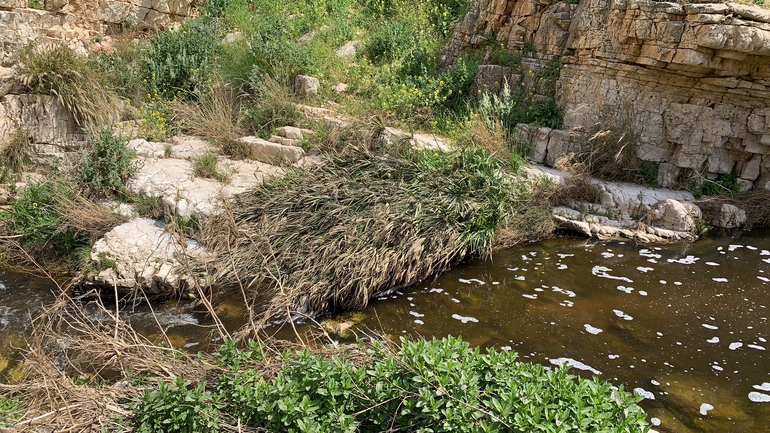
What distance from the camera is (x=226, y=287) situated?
639cm

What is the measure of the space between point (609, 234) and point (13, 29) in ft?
29.2

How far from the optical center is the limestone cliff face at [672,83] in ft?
25.9

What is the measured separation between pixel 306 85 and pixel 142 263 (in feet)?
15.3

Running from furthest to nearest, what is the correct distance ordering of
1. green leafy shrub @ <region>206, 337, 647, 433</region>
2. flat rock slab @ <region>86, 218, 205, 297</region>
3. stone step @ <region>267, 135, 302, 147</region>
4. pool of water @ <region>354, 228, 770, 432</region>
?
stone step @ <region>267, 135, 302, 147</region> < flat rock slab @ <region>86, 218, 205, 297</region> < pool of water @ <region>354, 228, 770, 432</region> < green leafy shrub @ <region>206, 337, 647, 433</region>

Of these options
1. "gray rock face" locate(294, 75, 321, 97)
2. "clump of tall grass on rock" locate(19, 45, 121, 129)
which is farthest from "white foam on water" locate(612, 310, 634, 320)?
"clump of tall grass on rock" locate(19, 45, 121, 129)

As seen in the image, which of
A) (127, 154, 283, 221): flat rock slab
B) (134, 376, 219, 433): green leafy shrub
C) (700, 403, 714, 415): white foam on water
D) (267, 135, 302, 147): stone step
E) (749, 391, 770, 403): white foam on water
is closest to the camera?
(134, 376, 219, 433): green leafy shrub

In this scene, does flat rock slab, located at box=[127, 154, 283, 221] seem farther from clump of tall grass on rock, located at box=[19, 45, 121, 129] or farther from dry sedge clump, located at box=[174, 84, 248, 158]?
clump of tall grass on rock, located at box=[19, 45, 121, 129]

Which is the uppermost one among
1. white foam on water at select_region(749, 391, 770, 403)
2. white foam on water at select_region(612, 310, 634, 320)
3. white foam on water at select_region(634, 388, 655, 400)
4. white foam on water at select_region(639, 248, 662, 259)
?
white foam on water at select_region(639, 248, 662, 259)

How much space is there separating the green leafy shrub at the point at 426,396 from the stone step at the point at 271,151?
4927 mm

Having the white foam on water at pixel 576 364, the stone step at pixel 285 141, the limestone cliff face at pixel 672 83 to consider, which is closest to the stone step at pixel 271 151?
the stone step at pixel 285 141

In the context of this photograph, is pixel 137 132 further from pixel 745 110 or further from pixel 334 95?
pixel 745 110

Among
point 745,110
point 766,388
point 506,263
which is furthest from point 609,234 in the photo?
point 766,388

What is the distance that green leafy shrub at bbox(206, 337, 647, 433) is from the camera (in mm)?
3270

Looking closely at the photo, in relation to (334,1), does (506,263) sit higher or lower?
lower
